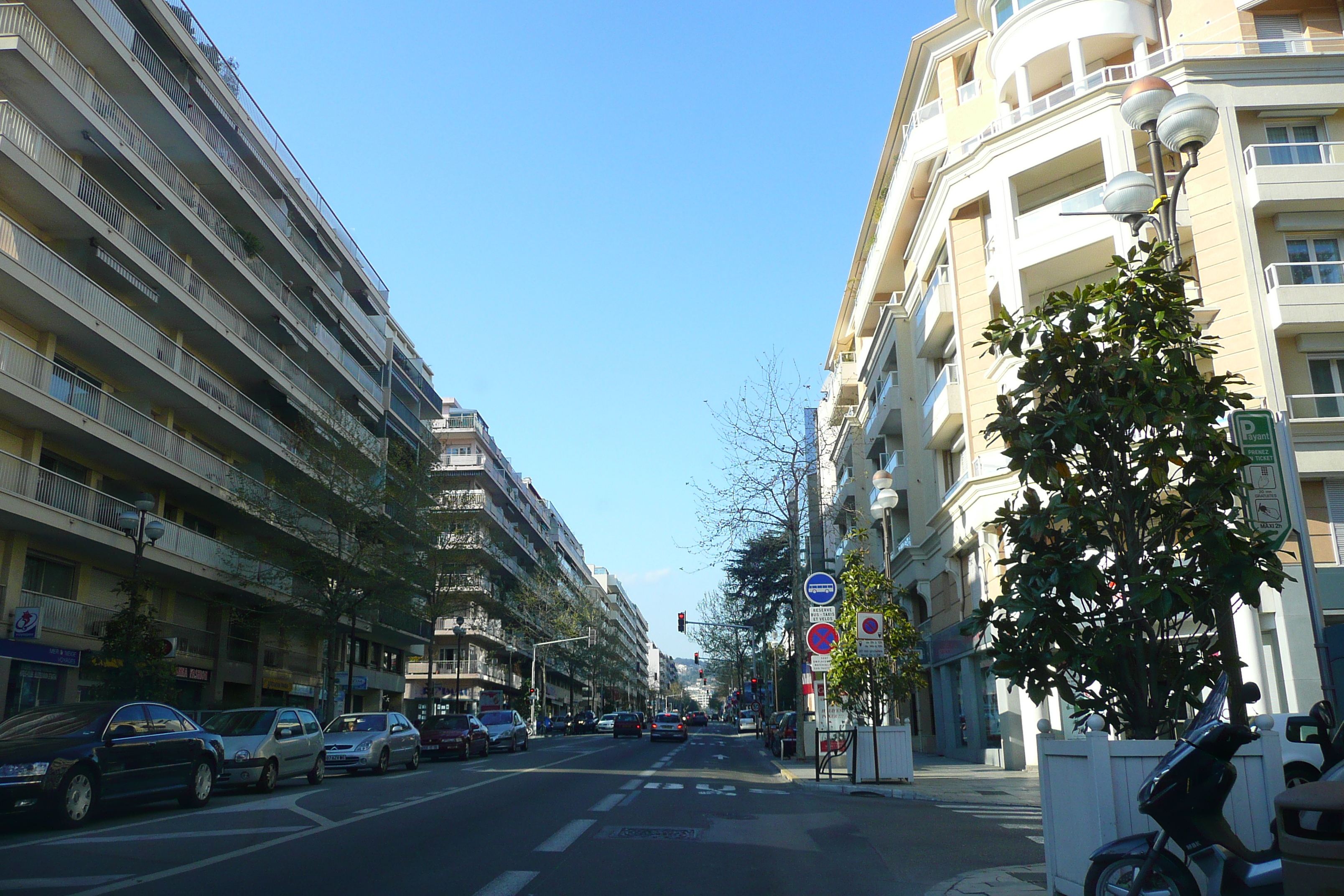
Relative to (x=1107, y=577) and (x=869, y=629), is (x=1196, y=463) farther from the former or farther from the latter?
(x=869, y=629)

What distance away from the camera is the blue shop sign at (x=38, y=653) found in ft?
76.6

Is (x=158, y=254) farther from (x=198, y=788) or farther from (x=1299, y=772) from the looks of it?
(x=1299, y=772)

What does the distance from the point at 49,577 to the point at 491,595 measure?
40915mm

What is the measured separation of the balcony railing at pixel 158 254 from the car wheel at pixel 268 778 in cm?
1552

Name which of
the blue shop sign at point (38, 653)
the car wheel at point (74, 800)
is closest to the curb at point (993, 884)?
the car wheel at point (74, 800)

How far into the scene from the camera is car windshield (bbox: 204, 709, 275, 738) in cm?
1772

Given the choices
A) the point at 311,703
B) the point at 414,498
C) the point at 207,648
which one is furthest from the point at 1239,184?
the point at 311,703

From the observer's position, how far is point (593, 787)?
1708 centimetres

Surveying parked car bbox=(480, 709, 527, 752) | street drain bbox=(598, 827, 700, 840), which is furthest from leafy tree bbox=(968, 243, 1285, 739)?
parked car bbox=(480, 709, 527, 752)

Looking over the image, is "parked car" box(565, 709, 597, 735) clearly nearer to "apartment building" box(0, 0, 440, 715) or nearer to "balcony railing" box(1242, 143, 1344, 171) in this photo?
"apartment building" box(0, 0, 440, 715)

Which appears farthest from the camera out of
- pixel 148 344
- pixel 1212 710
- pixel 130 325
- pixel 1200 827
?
pixel 148 344

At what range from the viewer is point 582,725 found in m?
79.2

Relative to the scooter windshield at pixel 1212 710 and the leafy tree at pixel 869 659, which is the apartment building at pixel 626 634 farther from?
the scooter windshield at pixel 1212 710

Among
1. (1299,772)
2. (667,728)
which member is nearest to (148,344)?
(1299,772)
